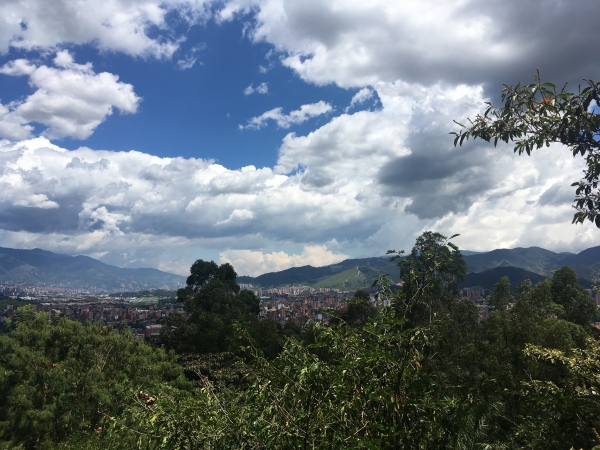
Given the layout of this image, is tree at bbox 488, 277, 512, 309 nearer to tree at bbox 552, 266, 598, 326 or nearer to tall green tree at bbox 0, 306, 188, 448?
tree at bbox 552, 266, 598, 326

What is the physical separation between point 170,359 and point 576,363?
16464 millimetres

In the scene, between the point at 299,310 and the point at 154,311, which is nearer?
the point at 299,310

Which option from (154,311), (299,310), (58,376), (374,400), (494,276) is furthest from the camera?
(494,276)

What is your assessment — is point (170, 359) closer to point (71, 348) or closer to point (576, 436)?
point (71, 348)

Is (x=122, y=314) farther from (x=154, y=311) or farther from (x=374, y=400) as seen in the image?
(x=374, y=400)

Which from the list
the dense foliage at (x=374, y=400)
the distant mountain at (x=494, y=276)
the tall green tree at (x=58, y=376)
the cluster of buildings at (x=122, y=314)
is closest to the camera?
the dense foliage at (x=374, y=400)

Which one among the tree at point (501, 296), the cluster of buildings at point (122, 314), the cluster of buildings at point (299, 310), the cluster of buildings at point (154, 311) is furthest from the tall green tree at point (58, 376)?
the tree at point (501, 296)

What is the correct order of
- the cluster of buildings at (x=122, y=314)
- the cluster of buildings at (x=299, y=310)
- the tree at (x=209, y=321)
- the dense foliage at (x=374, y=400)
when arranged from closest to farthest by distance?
the dense foliage at (x=374, y=400) < the cluster of buildings at (x=299, y=310) < the tree at (x=209, y=321) < the cluster of buildings at (x=122, y=314)

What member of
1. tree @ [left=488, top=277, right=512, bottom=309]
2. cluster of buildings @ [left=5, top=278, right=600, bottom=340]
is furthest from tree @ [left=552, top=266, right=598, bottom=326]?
cluster of buildings @ [left=5, top=278, right=600, bottom=340]

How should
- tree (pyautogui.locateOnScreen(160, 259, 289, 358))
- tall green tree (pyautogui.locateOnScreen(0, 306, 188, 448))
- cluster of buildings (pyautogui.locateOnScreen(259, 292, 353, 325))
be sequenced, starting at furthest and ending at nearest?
tree (pyautogui.locateOnScreen(160, 259, 289, 358)), tall green tree (pyautogui.locateOnScreen(0, 306, 188, 448)), cluster of buildings (pyautogui.locateOnScreen(259, 292, 353, 325))

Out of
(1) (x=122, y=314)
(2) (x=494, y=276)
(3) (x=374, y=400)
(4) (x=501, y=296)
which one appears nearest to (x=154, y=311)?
(1) (x=122, y=314)

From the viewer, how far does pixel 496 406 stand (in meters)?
3.31

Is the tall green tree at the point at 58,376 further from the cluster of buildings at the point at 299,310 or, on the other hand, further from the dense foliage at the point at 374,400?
the cluster of buildings at the point at 299,310

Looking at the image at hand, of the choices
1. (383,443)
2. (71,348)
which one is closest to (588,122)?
(383,443)
